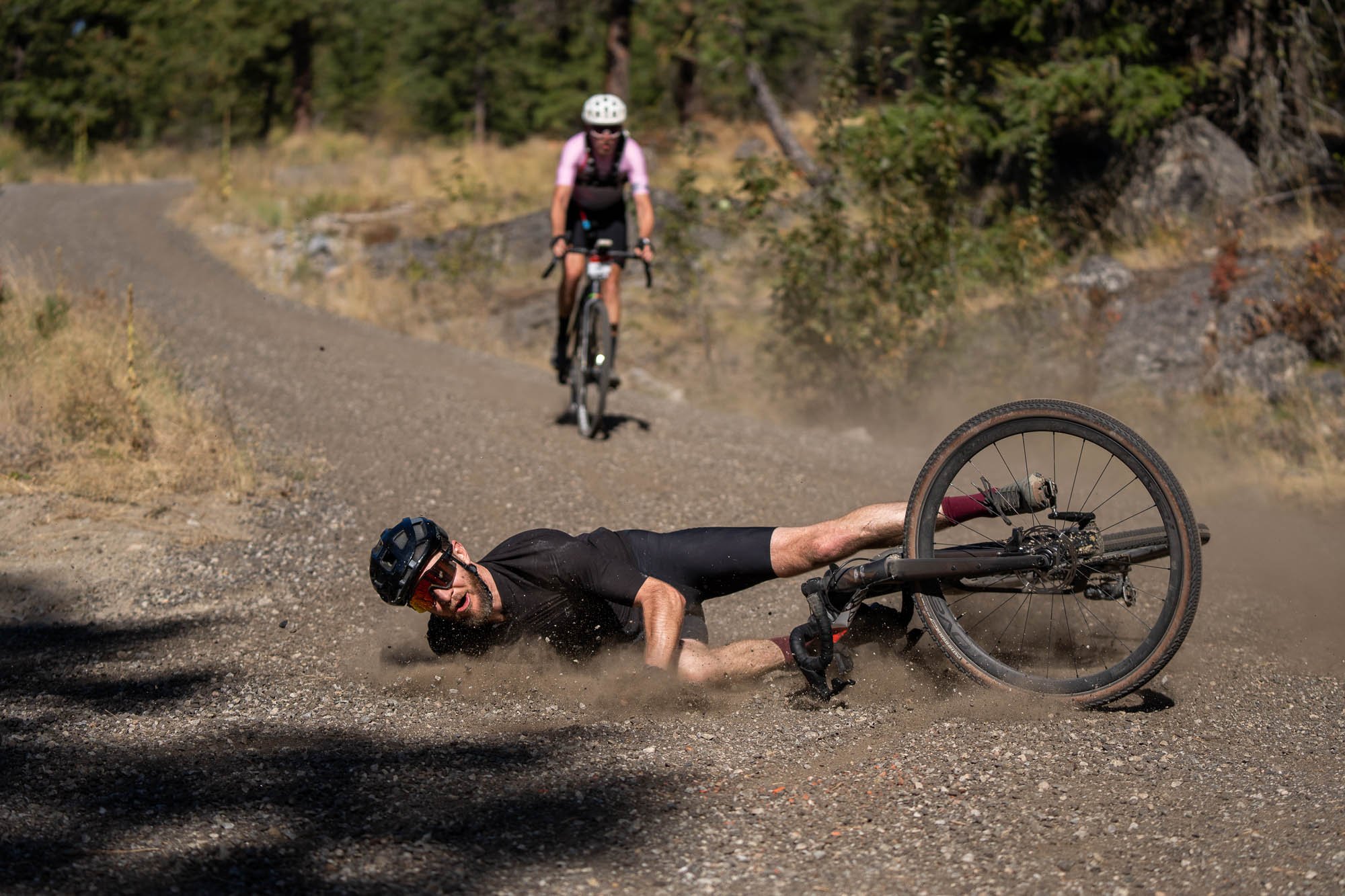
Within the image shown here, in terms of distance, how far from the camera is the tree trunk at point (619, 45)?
26375 millimetres

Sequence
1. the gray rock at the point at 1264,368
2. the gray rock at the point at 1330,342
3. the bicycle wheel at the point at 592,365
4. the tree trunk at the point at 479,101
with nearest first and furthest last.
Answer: the bicycle wheel at the point at 592,365, the gray rock at the point at 1330,342, the gray rock at the point at 1264,368, the tree trunk at the point at 479,101

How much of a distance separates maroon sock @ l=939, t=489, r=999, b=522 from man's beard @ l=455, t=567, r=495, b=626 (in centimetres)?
169

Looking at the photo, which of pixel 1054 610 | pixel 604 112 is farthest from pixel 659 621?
pixel 604 112

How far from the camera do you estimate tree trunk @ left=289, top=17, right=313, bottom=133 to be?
42.5 m

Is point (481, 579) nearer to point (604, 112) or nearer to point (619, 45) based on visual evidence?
point (604, 112)

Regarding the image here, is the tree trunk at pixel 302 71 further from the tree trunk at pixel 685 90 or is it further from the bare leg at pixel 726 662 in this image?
the bare leg at pixel 726 662

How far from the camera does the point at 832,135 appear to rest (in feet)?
40.6

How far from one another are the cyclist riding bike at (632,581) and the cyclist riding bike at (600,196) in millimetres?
4205

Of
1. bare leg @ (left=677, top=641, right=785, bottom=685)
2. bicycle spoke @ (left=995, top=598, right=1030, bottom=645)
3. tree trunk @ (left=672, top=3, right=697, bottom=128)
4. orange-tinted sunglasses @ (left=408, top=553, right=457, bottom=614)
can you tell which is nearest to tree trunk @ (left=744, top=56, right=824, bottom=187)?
tree trunk @ (left=672, top=3, right=697, bottom=128)

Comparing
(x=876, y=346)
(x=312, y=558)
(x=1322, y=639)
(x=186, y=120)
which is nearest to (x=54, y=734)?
(x=312, y=558)

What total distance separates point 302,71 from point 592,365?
127ft

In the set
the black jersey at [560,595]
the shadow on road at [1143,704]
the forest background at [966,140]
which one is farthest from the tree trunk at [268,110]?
the shadow on road at [1143,704]

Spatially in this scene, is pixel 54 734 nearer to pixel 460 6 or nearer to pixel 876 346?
pixel 876 346

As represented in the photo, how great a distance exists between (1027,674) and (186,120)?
48.0 metres
